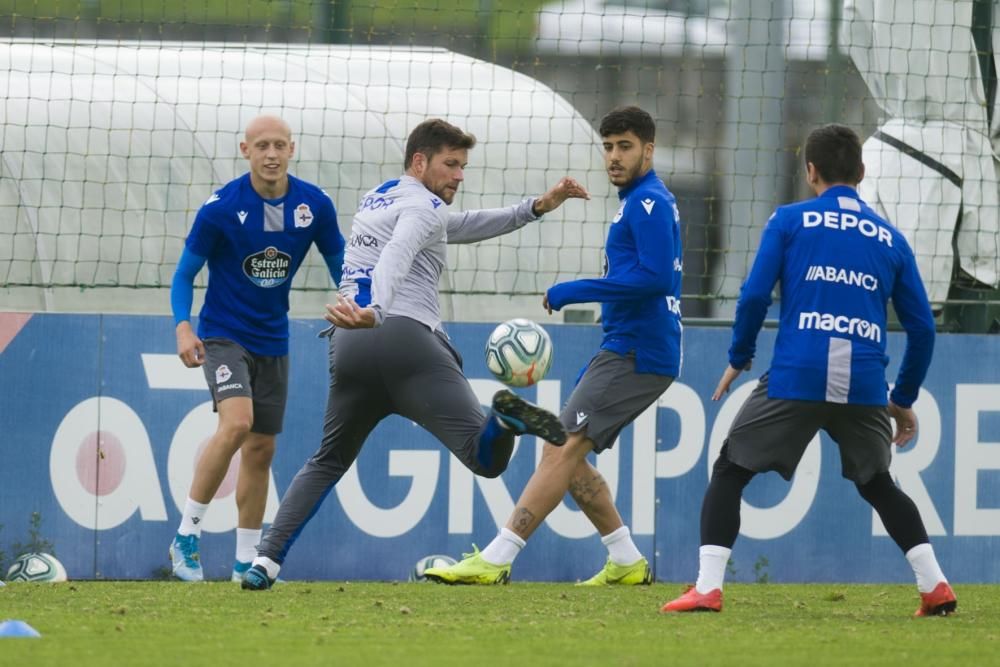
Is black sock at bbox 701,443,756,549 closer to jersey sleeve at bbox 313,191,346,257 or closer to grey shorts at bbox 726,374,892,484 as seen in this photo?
grey shorts at bbox 726,374,892,484

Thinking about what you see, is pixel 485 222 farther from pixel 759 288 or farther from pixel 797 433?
pixel 797 433

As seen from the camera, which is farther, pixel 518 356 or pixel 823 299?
pixel 518 356

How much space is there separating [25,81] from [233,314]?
9.08 feet

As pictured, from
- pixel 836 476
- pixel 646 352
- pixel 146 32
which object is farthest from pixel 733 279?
pixel 146 32

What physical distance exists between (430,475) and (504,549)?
6.05 feet

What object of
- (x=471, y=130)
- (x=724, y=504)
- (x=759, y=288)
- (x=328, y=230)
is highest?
(x=471, y=130)

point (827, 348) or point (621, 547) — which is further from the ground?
point (827, 348)

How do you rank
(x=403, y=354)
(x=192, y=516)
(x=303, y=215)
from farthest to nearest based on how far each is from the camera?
1. (x=192, y=516)
2. (x=303, y=215)
3. (x=403, y=354)

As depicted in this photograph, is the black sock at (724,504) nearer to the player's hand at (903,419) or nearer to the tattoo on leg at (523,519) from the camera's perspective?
the player's hand at (903,419)

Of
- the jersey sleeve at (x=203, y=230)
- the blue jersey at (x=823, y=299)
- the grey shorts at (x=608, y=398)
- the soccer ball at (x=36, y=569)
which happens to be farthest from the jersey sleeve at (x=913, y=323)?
the soccer ball at (x=36, y=569)

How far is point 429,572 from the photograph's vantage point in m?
7.88

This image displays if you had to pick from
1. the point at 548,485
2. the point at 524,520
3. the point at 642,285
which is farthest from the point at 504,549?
the point at 642,285

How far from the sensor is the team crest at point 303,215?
8273 mm

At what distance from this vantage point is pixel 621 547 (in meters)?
8.64
